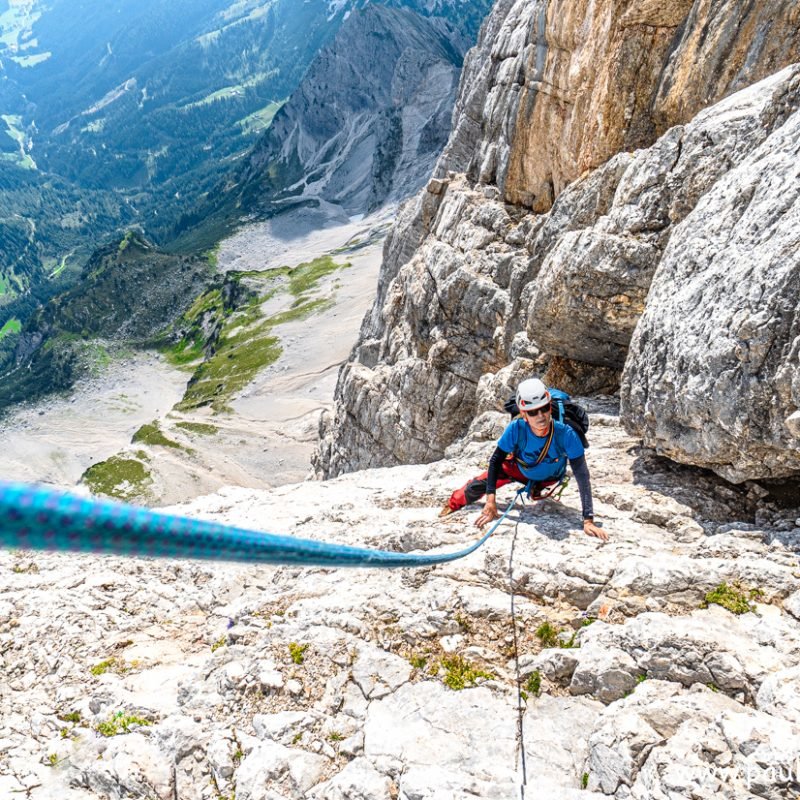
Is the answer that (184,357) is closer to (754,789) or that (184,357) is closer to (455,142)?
(455,142)

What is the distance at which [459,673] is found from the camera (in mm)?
7398

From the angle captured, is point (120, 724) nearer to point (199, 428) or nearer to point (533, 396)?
point (533, 396)

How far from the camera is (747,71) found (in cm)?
1930

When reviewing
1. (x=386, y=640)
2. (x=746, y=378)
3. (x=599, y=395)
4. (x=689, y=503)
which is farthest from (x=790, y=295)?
(x=599, y=395)

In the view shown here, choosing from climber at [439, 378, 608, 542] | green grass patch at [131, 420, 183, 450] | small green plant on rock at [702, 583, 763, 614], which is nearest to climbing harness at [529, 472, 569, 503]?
climber at [439, 378, 608, 542]

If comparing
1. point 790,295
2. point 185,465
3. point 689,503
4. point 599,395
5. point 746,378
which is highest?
point 790,295

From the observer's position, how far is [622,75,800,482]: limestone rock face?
9.65 m

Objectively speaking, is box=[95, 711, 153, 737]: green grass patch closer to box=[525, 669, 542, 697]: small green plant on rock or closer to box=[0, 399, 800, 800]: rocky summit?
box=[0, 399, 800, 800]: rocky summit

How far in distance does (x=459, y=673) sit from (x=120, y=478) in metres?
102

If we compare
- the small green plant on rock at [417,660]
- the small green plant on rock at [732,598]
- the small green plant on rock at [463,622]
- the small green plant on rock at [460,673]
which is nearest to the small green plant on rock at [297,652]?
the small green plant on rock at [417,660]

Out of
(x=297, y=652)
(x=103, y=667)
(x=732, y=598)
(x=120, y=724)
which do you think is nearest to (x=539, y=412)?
(x=732, y=598)

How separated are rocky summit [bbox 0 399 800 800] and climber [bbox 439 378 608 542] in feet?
1.84

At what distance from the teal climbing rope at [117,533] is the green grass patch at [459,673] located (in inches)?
179

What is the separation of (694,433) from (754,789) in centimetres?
775
